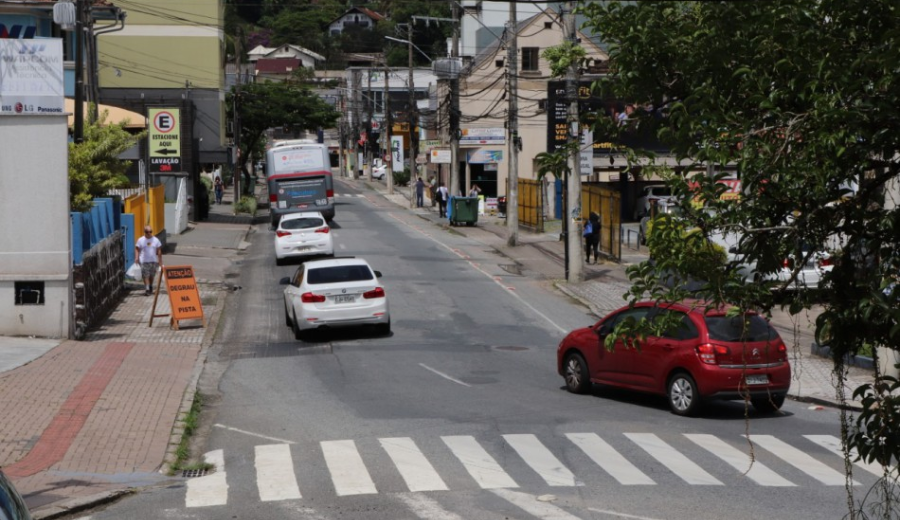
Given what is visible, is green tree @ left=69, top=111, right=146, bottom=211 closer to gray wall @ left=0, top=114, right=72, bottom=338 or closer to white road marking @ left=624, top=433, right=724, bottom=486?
gray wall @ left=0, top=114, right=72, bottom=338

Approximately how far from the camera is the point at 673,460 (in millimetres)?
13312

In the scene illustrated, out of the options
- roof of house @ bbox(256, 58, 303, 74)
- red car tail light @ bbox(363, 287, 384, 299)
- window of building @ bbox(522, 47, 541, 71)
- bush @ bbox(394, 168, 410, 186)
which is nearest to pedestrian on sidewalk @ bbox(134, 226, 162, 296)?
red car tail light @ bbox(363, 287, 384, 299)

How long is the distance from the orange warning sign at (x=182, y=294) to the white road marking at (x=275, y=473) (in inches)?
435

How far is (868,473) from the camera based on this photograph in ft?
43.8

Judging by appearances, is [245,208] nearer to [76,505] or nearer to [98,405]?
[98,405]

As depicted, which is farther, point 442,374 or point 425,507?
point 442,374

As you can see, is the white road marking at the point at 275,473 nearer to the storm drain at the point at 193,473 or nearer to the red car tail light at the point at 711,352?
the storm drain at the point at 193,473

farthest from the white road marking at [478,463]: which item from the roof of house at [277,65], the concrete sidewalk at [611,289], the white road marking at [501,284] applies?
the roof of house at [277,65]

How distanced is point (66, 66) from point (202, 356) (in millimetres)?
25858

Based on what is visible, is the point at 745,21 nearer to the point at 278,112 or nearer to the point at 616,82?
the point at 616,82

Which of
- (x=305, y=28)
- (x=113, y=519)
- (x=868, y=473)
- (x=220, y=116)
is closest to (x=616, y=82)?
(x=113, y=519)

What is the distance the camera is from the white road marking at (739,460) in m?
12.5

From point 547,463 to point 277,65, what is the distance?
132698mm

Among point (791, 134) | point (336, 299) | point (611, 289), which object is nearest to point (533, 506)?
point (791, 134)
